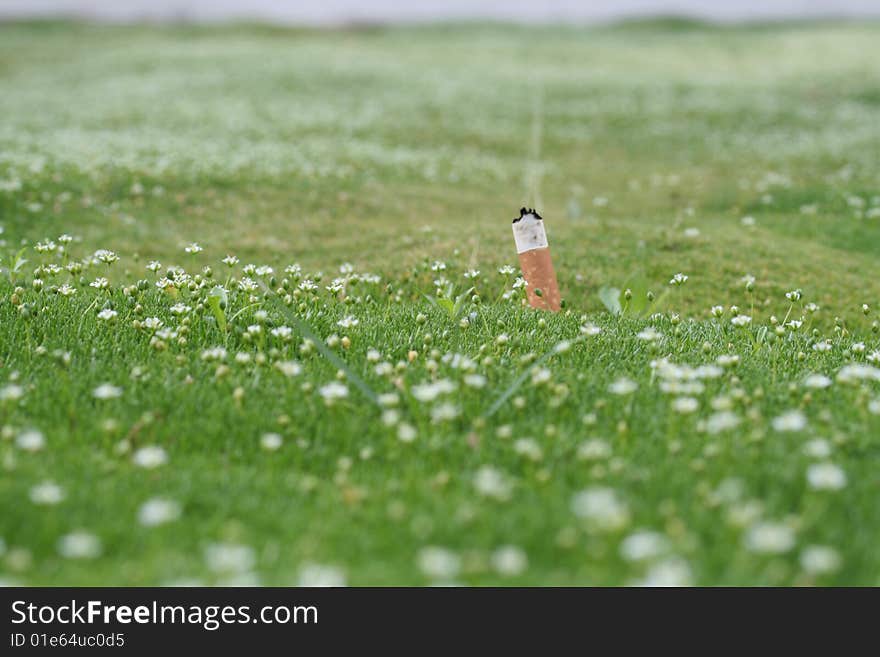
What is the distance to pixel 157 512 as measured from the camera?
301 cm

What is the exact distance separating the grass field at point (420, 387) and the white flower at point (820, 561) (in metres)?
0.02

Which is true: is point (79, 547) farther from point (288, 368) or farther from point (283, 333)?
point (283, 333)

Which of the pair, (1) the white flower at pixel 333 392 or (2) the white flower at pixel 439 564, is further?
(1) the white flower at pixel 333 392

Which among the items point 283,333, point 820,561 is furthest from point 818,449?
point 283,333

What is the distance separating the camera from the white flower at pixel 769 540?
271 cm

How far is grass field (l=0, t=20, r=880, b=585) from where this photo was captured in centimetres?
306

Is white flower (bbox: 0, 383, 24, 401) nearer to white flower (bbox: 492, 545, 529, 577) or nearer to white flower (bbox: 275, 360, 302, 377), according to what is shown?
white flower (bbox: 275, 360, 302, 377)

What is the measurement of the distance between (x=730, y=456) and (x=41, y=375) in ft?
13.3

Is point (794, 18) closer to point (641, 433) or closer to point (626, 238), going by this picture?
point (626, 238)

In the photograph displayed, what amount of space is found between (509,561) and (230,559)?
40.6 inches

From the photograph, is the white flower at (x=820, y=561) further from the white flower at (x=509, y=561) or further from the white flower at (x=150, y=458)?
the white flower at (x=150, y=458)

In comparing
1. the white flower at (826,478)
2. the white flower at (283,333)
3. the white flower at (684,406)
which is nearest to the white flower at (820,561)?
the white flower at (826,478)
